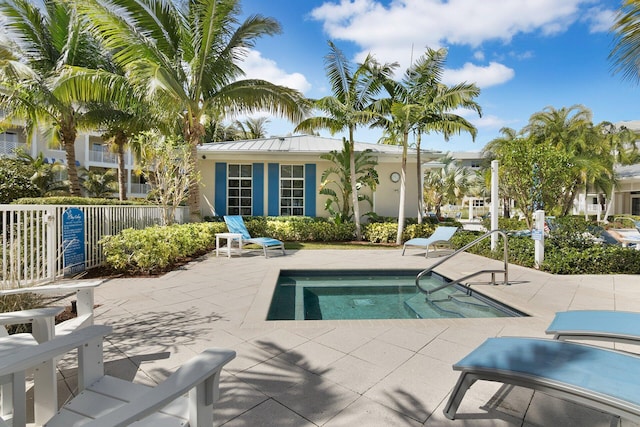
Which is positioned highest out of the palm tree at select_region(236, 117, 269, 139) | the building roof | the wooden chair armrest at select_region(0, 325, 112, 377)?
the palm tree at select_region(236, 117, 269, 139)

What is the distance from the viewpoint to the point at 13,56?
38.6ft

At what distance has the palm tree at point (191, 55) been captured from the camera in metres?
9.02

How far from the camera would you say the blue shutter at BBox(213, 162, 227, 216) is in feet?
44.7

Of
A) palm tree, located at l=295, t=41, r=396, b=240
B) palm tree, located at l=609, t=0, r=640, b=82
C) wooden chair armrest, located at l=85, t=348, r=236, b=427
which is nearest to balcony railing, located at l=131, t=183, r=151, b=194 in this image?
palm tree, located at l=295, t=41, r=396, b=240

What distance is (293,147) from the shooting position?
1413 centimetres

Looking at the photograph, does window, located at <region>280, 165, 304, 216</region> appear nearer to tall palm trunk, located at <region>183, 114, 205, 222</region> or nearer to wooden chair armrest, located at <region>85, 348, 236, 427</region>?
tall palm trunk, located at <region>183, 114, 205, 222</region>

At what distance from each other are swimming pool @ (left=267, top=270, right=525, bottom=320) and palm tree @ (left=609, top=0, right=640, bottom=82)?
5596mm

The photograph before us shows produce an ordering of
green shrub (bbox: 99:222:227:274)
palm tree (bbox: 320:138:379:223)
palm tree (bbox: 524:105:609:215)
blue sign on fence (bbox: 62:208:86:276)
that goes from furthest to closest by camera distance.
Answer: palm tree (bbox: 524:105:609:215) < palm tree (bbox: 320:138:379:223) < green shrub (bbox: 99:222:227:274) < blue sign on fence (bbox: 62:208:86:276)

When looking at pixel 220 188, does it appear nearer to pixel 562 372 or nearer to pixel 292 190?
pixel 292 190

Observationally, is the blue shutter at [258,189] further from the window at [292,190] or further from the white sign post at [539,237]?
the white sign post at [539,237]

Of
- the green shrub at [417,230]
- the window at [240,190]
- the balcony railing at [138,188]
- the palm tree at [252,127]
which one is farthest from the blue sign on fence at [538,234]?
the balcony railing at [138,188]

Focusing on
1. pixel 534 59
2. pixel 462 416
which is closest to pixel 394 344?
pixel 462 416

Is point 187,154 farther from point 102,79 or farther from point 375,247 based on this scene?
point 375,247

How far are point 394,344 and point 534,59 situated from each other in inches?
574
